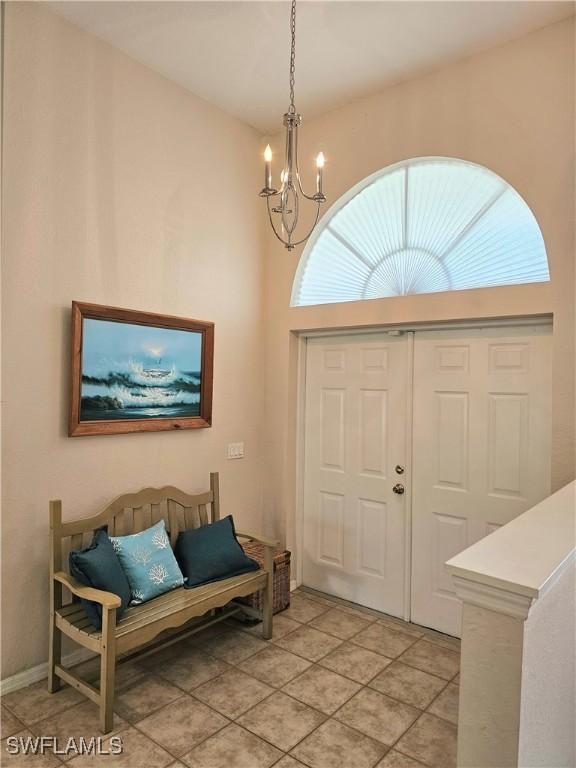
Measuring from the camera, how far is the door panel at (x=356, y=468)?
350cm

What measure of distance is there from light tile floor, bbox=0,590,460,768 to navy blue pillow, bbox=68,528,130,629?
1.49 feet

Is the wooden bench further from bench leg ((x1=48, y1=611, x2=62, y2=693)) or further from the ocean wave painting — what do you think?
the ocean wave painting

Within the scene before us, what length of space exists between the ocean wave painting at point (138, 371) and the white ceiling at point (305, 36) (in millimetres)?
1652

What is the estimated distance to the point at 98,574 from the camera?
2.44 meters

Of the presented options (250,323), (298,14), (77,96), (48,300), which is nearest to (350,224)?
(250,323)

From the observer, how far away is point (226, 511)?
378 cm

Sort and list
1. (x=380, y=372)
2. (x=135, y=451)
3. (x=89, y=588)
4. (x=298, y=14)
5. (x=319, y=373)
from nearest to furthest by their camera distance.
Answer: (x=89, y=588), (x=298, y=14), (x=135, y=451), (x=380, y=372), (x=319, y=373)

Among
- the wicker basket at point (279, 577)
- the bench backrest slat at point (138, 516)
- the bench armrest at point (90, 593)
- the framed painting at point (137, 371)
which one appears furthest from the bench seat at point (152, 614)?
the framed painting at point (137, 371)

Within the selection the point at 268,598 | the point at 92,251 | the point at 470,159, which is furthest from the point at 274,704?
the point at 470,159

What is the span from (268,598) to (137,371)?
63.7 inches

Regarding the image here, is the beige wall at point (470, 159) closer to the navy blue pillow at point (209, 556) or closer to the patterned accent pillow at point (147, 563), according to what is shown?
the navy blue pillow at point (209, 556)

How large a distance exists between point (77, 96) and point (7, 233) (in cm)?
93

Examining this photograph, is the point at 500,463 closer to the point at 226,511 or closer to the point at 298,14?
the point at 226,511

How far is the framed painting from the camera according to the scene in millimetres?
2844
